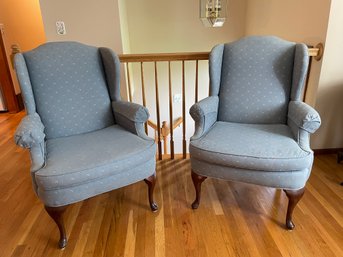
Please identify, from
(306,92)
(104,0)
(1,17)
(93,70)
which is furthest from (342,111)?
(1,17)

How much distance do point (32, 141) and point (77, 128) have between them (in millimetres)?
447

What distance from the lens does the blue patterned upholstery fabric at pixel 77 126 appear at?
4.27 feet

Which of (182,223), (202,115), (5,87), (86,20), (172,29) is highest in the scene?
(86,20)

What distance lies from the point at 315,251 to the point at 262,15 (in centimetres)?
275

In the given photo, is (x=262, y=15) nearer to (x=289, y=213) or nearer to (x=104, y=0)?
(x=104, y=0)

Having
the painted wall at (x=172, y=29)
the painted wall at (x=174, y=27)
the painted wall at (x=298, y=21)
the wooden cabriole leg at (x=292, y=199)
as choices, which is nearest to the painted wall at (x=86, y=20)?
the painted wall at (x=172, y=29)

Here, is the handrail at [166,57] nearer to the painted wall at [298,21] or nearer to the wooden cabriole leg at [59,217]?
the painted wall at [298,21]

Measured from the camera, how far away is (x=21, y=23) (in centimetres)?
440

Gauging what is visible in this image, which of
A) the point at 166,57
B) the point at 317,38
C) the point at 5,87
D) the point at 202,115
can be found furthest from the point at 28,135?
the point at 5,87

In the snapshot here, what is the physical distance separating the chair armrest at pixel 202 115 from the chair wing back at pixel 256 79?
170 mm

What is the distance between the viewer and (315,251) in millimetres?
1362

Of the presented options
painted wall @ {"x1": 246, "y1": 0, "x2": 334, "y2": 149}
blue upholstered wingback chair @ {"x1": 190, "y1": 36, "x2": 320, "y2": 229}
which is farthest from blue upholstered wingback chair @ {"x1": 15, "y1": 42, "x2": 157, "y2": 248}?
painted wall @ {"x1": 246, "y1": 0, "x2": 334, "y2": 149}

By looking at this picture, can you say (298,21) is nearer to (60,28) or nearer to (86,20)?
(86,20)

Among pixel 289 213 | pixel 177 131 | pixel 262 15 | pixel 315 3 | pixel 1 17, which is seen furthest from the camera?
pixel 177 131
